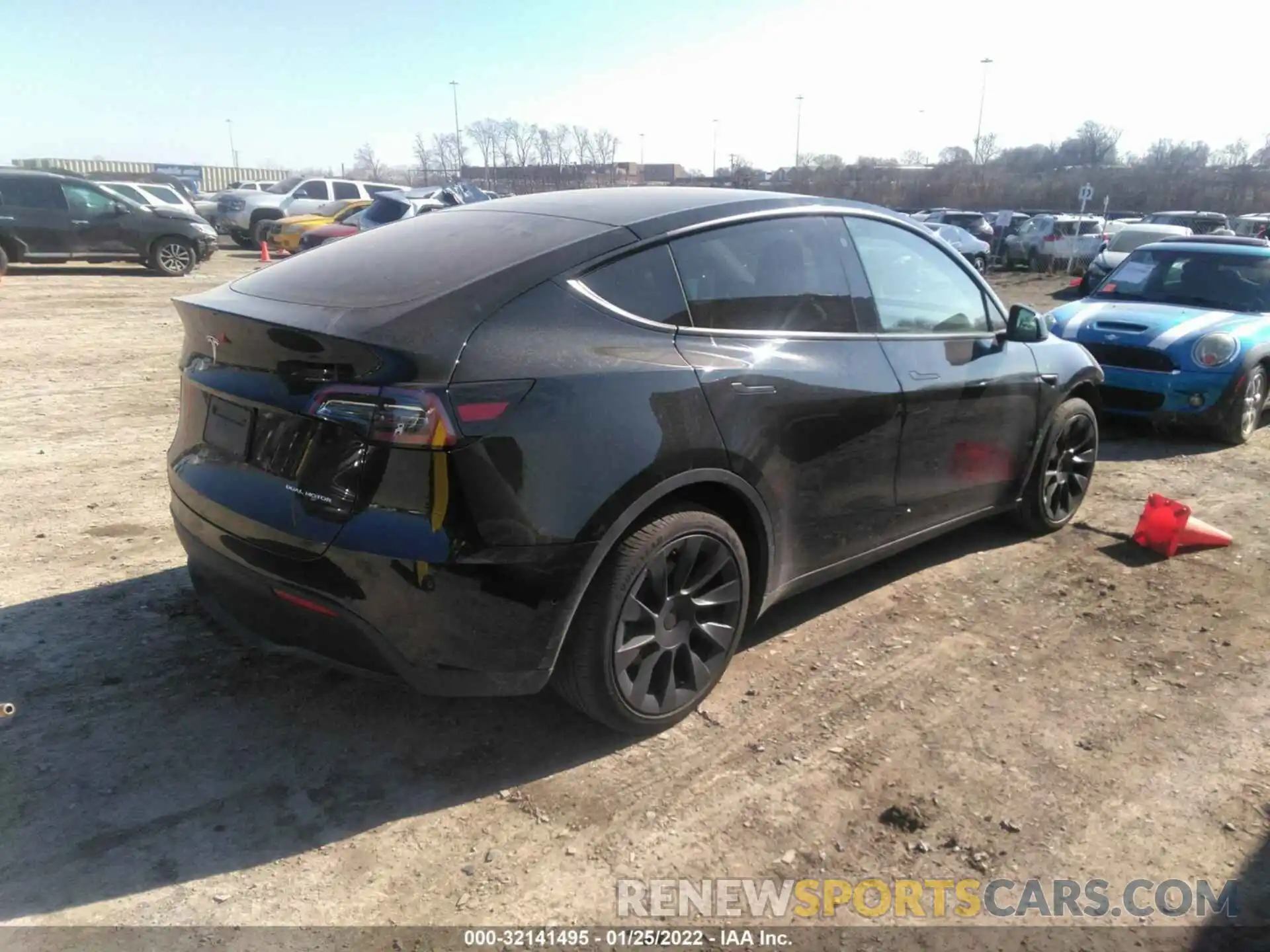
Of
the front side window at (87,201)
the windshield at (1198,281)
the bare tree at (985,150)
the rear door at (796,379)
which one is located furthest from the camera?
the bare tree at (985,150)

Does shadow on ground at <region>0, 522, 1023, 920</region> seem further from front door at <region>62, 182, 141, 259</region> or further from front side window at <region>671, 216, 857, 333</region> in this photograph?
→ front door at <region>62, 182, 141, 259</region>

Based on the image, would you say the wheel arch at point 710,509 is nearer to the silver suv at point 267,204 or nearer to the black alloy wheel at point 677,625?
the black alloy wheel at point 677,625

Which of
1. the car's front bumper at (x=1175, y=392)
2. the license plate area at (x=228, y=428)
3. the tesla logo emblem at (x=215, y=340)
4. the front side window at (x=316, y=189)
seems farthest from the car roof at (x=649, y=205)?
the front side window at (x=316, y=189)

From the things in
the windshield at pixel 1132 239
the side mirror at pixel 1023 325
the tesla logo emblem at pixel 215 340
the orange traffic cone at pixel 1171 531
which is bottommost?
the windshield at pixel 1132 239

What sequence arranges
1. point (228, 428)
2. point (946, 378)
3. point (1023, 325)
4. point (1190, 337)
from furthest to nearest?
point (1190, 337) < point (1023, 325) < point (946, 378) < point (228, 428)

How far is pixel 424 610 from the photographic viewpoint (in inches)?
102

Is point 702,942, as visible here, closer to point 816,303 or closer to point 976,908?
point 976,908

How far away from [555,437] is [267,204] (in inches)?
1051

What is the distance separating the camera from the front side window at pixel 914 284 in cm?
390

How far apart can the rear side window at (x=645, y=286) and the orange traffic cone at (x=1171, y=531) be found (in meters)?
3.34

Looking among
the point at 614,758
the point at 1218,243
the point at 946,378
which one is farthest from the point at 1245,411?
the point at 614,758

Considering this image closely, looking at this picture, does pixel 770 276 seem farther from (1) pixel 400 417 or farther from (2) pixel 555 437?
(1) pixel 400 417

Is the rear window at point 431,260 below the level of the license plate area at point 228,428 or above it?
above

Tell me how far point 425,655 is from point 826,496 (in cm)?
170
